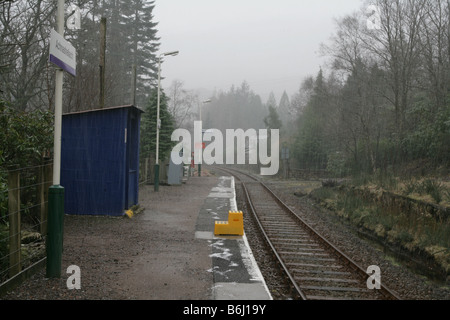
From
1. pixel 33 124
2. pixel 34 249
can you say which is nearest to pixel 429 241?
pixel 34 249

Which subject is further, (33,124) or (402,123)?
(402,123)

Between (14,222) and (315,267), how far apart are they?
561 cm

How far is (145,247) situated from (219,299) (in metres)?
3.60

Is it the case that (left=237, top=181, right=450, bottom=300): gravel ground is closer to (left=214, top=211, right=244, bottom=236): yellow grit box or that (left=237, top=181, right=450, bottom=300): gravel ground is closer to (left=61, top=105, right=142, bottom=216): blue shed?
(left=214, top=211, right=244, bottom=236): yellow grit box

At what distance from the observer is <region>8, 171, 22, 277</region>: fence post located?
5.86m

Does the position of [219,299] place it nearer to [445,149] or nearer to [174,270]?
[174,270]

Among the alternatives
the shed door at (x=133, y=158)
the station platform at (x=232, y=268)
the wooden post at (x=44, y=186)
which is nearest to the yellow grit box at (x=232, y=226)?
the station platform at (x=232, y=268)

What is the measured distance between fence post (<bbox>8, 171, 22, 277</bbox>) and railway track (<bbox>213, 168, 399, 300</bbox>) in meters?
4.39

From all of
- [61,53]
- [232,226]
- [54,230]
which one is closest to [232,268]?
[232,226]

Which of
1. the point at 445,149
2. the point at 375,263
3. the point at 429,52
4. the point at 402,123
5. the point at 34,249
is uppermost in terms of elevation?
the point at 429,52

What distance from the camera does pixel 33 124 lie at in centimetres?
952

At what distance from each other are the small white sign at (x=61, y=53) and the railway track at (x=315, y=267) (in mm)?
5135

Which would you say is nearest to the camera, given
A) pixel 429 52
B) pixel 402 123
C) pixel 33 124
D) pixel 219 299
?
pixel 219 299

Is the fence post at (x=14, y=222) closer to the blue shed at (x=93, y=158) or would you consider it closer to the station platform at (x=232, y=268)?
the station platform at (x=232, y=268)
